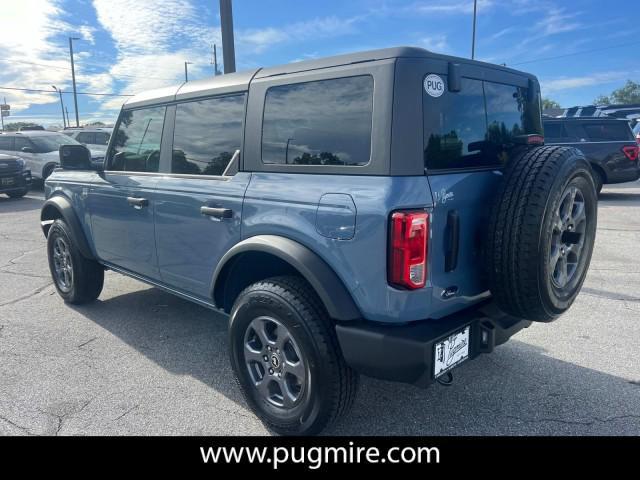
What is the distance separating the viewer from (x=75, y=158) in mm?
4250

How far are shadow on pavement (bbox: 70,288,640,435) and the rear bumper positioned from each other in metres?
0.63

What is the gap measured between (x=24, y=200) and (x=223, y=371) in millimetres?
12862

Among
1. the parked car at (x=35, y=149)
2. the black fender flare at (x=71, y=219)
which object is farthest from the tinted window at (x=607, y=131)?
the parked car at (x=35, y=149)

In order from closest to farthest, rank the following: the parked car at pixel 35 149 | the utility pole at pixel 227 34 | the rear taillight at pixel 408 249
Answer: the rear taillight at pixel 408 249
the utility pole at pixel 227 34
the parked car at pixel 35 149

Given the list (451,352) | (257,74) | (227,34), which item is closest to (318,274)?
(451,352)

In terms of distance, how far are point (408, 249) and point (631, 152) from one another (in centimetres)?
1105

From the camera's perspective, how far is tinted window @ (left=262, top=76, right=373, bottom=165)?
93.7 inches

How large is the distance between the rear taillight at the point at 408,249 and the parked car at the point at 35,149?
49.4 feet

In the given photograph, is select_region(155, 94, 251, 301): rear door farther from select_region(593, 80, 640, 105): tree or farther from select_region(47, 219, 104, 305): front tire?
select_region(593, 80, 640, 105): tree

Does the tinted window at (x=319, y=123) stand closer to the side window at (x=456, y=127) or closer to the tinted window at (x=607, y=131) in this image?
the side window at (x=456, y=127)

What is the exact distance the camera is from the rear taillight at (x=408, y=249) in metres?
2.16

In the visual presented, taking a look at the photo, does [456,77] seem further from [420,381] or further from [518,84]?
[420,381]

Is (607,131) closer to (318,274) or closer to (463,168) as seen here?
(463,168)
